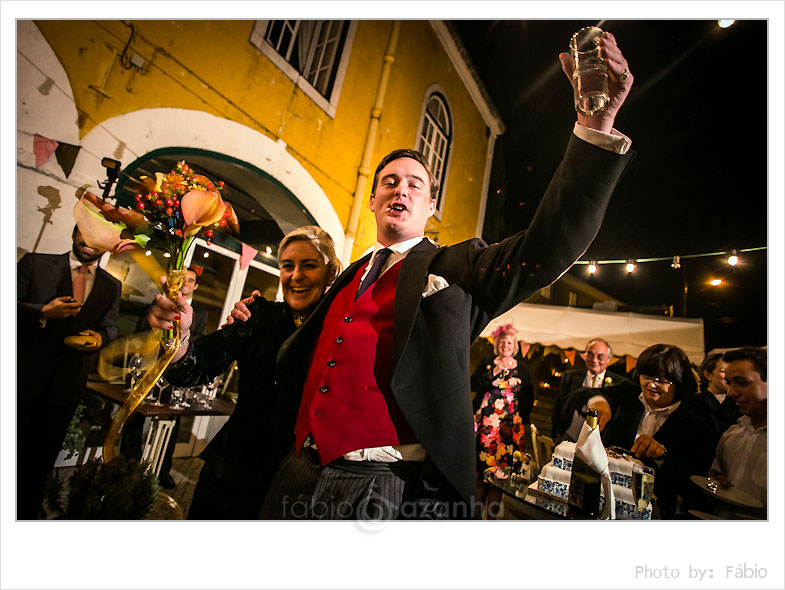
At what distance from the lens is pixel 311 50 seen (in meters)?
1.31

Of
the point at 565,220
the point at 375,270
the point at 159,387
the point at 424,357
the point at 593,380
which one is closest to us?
the point at 565,220

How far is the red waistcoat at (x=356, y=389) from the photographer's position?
77 centimetres

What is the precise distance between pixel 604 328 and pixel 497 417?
16.2 inches

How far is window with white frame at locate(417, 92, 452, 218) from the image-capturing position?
4.21 ft

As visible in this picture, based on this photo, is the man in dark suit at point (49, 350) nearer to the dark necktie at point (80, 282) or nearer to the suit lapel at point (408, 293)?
the dark necktie at point (80, 282)

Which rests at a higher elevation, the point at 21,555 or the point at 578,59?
the point at 578,59

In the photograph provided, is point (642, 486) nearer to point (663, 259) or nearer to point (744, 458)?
point (744, 458)

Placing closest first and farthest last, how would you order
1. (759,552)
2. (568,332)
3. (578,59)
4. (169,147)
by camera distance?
(578,59) → (759,552) → (568,332) → (169,147)

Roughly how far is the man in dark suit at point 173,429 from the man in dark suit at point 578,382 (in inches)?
45.3

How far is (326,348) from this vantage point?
87 cm

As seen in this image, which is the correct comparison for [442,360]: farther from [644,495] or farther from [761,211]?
[761,211]

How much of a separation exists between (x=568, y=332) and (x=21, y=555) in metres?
1.64

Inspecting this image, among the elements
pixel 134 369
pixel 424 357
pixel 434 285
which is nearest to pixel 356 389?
pixel 424 357

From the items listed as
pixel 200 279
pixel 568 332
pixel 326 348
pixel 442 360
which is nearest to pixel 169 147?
pixel 200 279
